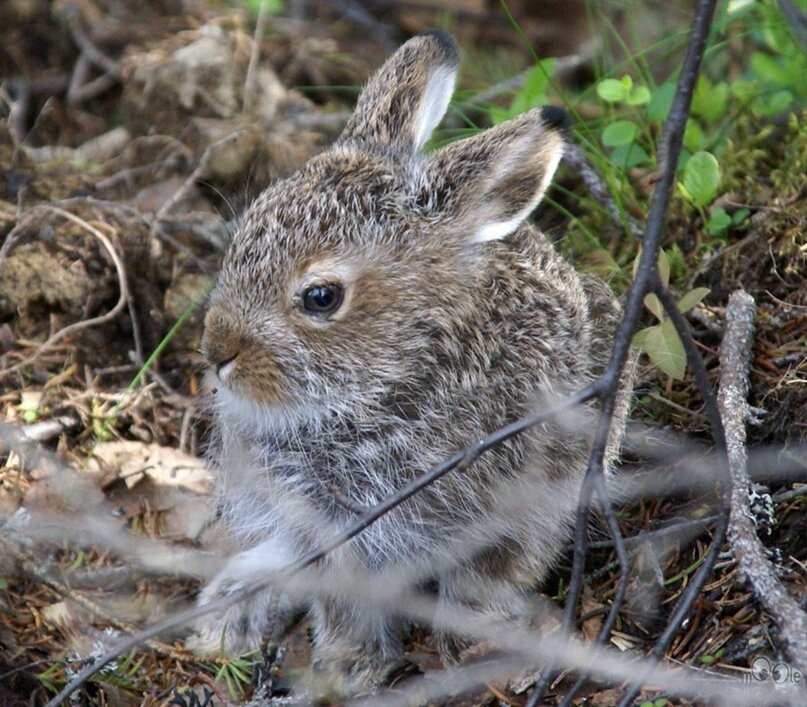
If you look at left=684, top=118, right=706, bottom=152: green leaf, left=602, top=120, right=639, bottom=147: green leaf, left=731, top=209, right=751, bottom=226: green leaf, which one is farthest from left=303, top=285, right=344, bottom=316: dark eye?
left=684, top=118, right=706, bottom=152: green leaf

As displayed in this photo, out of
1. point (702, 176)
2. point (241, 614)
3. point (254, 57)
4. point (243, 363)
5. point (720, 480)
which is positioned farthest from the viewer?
point (254, 57)

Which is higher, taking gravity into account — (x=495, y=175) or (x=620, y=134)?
(x=620, y=134)

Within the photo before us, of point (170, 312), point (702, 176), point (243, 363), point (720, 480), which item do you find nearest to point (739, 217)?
point (702, 176)

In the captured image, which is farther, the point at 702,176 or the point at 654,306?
the point at 702,176

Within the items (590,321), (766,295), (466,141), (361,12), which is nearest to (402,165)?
(466,141)

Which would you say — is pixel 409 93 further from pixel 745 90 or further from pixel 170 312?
pixel 745 90
